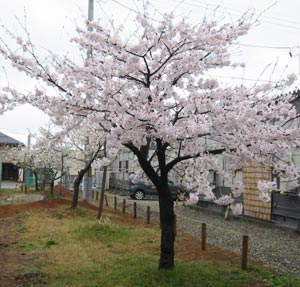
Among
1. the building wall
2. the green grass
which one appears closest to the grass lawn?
the green grass

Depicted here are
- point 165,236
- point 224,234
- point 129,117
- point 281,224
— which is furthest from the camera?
point 281,224

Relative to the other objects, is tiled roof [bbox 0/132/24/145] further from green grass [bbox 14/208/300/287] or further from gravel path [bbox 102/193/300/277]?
green grass [bbox 14/208/300/287]

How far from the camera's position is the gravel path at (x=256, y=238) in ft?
31.9

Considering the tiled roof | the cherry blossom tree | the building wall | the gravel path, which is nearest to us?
the cherry blossom tree

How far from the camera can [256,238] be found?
12.7 meters

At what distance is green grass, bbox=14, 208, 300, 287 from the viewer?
7.23m

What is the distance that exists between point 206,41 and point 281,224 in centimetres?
990

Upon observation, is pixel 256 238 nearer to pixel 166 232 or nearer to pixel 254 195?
pixel 254 195

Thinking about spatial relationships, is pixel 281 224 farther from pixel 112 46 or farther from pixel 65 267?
pixel 112 46

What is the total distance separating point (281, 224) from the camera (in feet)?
49.2

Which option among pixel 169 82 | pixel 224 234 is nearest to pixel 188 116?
pixel 169 82

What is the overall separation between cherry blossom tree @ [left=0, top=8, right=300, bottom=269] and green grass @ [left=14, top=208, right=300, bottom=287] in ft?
2.05

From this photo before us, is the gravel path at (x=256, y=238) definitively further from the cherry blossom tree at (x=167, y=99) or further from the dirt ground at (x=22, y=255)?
the cherry blossom tree at (x=167, y=99)

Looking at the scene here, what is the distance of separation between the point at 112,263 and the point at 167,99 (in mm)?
3570
